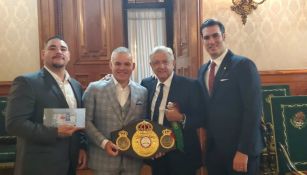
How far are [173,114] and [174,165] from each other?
334mm

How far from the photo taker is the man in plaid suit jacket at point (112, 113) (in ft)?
6.61

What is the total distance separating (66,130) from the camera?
1.95 metres

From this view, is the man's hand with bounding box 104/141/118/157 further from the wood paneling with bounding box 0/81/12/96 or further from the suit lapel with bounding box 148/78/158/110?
the wood paneling with bounding box 0/81/12/96

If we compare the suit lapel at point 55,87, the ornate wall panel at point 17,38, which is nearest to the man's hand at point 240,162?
the suit lapel at point 55,87

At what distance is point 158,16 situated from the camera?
5.61 metres

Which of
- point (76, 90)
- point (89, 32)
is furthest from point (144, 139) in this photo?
point (89, 32)

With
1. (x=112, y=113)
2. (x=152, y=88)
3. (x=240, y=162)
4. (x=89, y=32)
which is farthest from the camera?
(x=89, y=32)

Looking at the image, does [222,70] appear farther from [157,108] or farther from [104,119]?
[104,119]

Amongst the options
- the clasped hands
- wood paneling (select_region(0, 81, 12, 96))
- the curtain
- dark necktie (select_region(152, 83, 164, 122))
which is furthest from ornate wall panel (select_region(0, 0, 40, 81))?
the clasped hands

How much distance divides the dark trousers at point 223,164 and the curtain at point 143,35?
Result: 141 inches

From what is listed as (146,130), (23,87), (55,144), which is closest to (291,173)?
(146,130)

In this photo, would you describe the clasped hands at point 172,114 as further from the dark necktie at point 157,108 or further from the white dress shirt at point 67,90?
the white dress shirt at point 67,90

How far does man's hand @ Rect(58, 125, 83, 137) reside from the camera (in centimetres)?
194

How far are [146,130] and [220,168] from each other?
54cm
